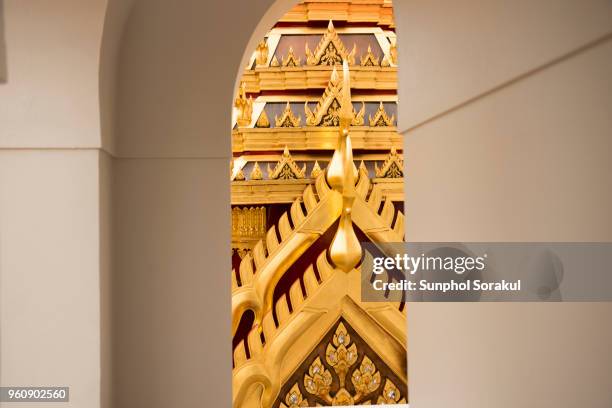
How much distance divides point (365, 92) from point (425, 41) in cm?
361

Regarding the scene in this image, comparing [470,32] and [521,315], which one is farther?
[470,32]

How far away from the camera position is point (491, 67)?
283cm

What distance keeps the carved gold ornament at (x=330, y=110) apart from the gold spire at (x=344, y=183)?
17 cm

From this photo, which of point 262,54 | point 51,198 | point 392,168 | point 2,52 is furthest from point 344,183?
point 2,52

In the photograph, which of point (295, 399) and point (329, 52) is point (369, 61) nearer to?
point (329, 52)

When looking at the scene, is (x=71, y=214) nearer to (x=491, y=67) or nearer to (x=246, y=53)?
(x=246, y=53)

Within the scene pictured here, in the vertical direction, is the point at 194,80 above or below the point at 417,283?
above

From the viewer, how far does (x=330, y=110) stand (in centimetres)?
691

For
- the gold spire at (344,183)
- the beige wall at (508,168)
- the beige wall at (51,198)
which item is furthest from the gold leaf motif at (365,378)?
the beige wall at (51,198)

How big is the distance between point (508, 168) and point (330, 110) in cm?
425

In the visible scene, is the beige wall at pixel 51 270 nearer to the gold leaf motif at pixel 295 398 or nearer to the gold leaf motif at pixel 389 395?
the gold leaf motif at pixel 295 398

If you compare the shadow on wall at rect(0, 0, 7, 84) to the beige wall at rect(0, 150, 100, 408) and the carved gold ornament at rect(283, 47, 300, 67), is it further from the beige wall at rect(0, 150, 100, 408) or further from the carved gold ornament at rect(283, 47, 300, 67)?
the carved gold ornament at rect(283, 47, 300, 67)

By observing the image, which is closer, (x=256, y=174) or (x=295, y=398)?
(x=295, y=398)

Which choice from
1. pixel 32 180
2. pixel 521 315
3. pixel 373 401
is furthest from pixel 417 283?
pixel 373 401
